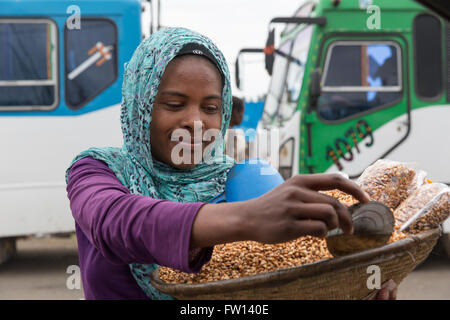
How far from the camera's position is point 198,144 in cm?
133

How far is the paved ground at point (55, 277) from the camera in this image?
5464mm

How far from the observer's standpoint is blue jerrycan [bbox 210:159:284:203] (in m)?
1.25

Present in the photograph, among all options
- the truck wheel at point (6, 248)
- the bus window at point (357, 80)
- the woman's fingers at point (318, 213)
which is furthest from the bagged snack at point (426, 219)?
the truck wheel at point (6, 248)

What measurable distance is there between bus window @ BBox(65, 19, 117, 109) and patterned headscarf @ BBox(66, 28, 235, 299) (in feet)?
16.5

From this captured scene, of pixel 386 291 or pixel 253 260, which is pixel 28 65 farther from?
pixel 386 291

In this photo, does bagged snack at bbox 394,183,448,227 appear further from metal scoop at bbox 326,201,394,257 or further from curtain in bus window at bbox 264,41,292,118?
curtain in bus window at bbox 264,41,292,118

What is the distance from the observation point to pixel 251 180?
1256mm

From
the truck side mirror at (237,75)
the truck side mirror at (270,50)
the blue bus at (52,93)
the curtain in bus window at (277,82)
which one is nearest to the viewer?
the truck side mirror at (270,50)

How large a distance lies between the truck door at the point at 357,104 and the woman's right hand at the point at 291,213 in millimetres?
5421

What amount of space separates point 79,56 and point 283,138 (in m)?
2.58

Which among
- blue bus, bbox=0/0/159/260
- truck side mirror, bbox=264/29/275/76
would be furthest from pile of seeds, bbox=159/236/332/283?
blue bus, bbox=0/0/159/260

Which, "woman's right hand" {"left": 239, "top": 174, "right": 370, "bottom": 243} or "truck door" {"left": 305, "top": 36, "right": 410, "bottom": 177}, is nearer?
"woman's right hand" {"left": 239, "top": 174, "right": 370, "bottom": 243}

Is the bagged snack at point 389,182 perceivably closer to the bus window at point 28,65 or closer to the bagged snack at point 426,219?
the bagged snack at point 426,219
